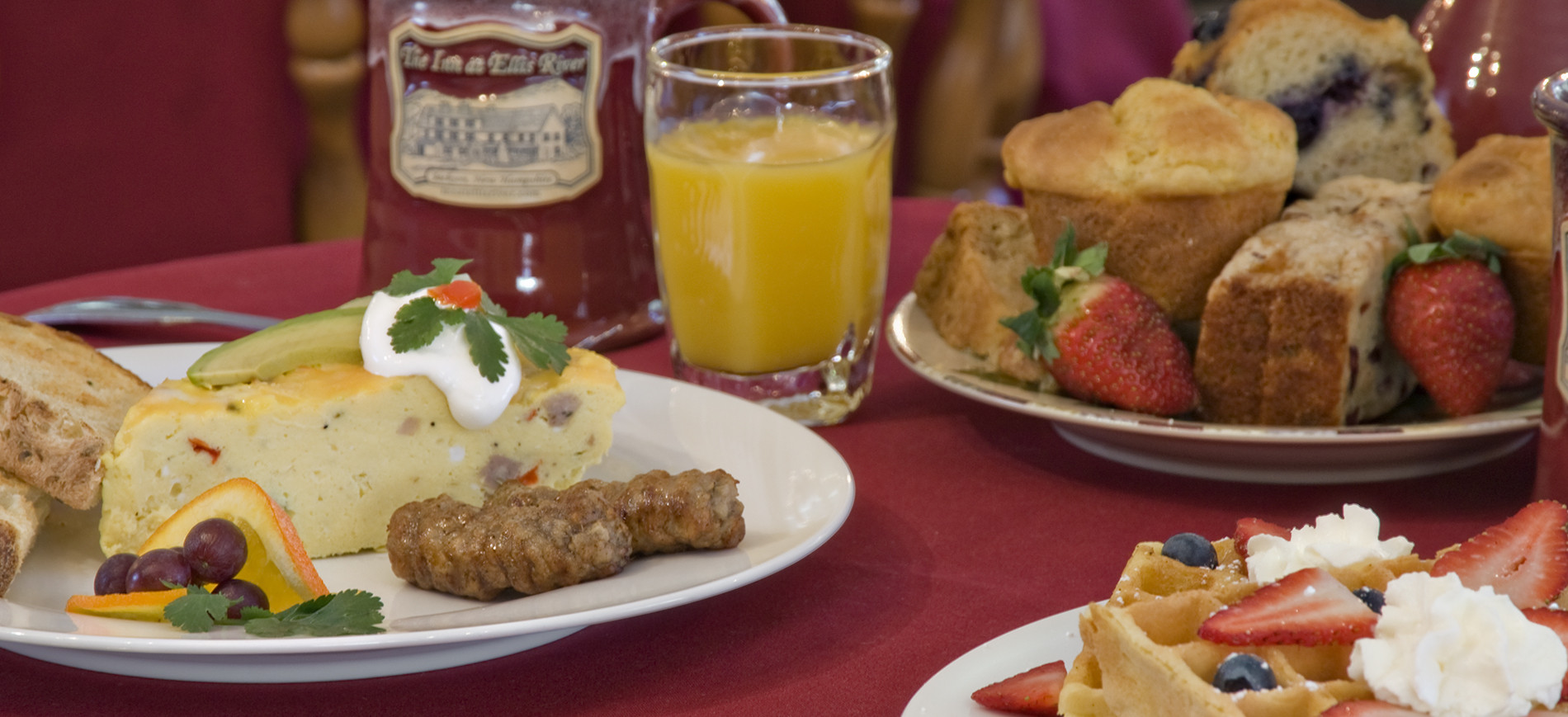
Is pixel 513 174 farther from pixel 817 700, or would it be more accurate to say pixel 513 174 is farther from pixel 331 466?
pixel 817 700

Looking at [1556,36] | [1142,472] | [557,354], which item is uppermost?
[1556,36]

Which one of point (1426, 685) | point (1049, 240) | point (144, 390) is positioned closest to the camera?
point (1426, 685)

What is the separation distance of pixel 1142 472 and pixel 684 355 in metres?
0.47

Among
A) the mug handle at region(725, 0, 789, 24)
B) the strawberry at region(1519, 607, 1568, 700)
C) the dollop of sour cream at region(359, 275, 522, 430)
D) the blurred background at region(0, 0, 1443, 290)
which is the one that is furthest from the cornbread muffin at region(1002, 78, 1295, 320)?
the blurred background at region(0, 0, 1443, 290)

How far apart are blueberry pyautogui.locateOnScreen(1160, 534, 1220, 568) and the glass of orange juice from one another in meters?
0.58

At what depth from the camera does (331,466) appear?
3.93ft

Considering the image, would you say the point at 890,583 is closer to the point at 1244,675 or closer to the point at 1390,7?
the point at 1244,675

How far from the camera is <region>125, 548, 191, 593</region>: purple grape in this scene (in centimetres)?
96

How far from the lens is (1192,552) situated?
0.92 m

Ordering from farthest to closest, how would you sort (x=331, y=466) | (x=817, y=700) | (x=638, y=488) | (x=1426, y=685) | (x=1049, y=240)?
(x=1049, y=240) < (x=331, y=466) < (x=638, y=488) < (x=817, y=700) < (x=1426, y=685)

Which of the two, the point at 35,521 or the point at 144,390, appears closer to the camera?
the point at 35,521

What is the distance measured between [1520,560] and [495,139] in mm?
1023

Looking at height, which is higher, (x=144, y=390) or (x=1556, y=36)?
(x=1556, y=36)

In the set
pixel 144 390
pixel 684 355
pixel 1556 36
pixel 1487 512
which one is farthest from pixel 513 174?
pixel 1556 36
